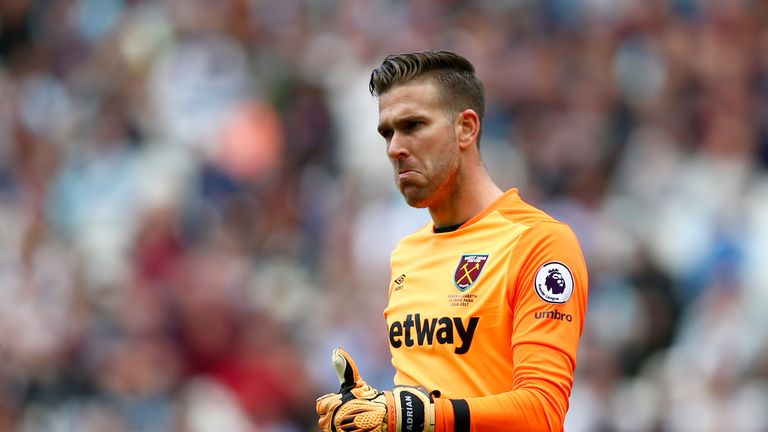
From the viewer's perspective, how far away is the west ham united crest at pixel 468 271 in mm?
4984

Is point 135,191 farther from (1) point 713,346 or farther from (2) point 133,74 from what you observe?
(1) point 713,346

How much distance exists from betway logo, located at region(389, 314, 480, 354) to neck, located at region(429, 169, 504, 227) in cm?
47

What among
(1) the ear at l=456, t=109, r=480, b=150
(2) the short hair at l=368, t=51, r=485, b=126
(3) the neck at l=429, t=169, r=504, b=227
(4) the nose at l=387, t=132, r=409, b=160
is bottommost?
(3) the neck at l=429, t=169, r=504, b=227

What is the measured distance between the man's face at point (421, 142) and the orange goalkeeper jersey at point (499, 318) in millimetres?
248

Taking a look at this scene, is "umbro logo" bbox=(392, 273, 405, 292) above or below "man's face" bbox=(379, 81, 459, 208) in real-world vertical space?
below

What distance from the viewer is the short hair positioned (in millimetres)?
5191

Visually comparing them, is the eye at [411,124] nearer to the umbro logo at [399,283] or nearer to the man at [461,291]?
the man at [461,291]

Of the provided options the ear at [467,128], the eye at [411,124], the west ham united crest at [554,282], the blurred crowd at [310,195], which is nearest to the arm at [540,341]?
the west ham united crest at [554,282]

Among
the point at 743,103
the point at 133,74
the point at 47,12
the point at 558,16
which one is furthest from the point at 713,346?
the point at 47,12

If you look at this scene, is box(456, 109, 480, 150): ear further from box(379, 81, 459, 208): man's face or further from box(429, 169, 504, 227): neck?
box(429, 169, 504, 227): neck

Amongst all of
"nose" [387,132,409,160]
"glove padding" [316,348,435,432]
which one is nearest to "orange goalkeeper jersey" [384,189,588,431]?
"glove padding" [316,348,435,432]

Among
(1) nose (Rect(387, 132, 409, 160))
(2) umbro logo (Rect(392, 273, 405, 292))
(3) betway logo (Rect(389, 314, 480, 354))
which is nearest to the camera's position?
(3) betway logo (Rect(389, 314, 480, 354))

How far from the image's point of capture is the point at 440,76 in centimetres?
522

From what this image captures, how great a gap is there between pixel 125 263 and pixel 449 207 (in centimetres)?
684
